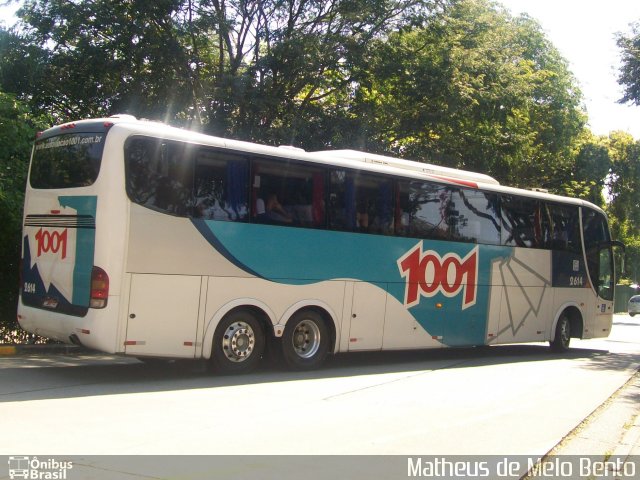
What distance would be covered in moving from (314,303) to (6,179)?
595cm

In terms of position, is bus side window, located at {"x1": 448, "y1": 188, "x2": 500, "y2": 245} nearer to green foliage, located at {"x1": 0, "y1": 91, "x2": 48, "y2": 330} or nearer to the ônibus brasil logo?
the ônibus brasil logo

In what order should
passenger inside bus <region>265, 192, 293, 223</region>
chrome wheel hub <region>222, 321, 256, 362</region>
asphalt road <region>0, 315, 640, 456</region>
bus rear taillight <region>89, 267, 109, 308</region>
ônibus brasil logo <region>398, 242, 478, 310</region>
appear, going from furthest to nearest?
ônibus brasil logo <region>398, 242, 478, 310</region>, passenger inside bus <region>265, 192, 293, 223</region>, chrome wheel hub <region>222, 321, 256, 362</region>, bus rear taillight <region>89, 267, 109, 308</region>, asphalt road <region>0, 315, 640, 456</region>

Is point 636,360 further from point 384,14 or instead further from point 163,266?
point 163,266

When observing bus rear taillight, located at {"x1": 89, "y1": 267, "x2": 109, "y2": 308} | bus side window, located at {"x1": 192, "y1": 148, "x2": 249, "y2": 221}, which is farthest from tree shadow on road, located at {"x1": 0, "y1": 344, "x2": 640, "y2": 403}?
bus side window, located at {"x1": 192, "y1": 148, "x2": 249, "y2": 221}

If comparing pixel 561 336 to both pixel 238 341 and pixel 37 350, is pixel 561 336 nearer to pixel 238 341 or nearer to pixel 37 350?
pixel 238 341

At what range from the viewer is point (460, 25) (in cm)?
2086

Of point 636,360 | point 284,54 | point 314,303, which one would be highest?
point 284,54

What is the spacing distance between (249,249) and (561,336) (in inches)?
387

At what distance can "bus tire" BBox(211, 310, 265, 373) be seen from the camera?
34.9ft

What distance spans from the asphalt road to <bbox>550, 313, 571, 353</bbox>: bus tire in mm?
3440

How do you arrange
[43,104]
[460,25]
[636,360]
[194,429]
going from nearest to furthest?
[194,429], [636,360], [43,104], [460,25]

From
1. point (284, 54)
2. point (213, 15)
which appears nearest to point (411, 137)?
A: point (284, 54)

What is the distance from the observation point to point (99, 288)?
366 inches
